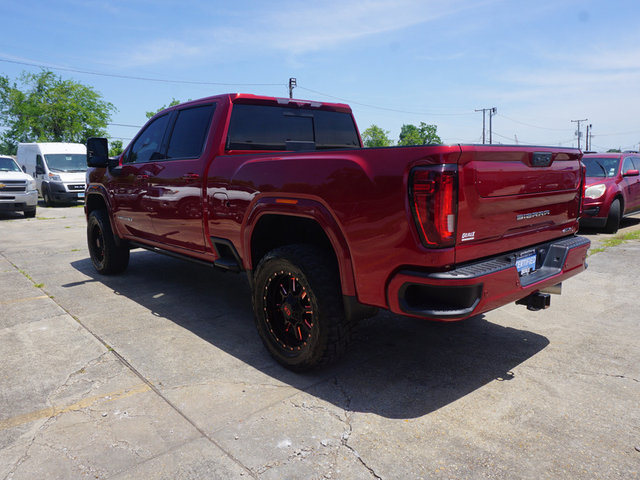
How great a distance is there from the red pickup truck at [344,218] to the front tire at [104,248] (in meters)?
1.53

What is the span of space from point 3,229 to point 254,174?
1067cm

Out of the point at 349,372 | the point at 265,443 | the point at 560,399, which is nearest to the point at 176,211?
the point at 349,372

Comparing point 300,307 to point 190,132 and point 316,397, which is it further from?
point 190,132

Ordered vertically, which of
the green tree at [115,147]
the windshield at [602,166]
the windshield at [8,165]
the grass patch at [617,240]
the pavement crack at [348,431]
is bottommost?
the pavement crack at [348,431]

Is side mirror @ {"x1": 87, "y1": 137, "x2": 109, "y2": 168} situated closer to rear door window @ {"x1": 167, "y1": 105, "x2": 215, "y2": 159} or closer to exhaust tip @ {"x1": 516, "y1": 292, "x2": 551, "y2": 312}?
rear door window @ {"x1": 167, "y1": 105, "x2": 215, "y2": 159}

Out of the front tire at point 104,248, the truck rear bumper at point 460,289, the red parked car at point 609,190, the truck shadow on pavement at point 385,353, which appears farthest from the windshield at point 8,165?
the red parked car at point 609,190

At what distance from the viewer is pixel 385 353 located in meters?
3.59

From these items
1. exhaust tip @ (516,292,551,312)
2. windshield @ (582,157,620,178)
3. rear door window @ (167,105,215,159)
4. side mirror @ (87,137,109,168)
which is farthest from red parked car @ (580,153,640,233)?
side mirror @ (87,137,109,168)

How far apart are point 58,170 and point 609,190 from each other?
58.2 feet

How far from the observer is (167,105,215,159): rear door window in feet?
13.9

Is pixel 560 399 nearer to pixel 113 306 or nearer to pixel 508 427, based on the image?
pixel 508 427

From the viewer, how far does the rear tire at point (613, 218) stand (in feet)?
30.7

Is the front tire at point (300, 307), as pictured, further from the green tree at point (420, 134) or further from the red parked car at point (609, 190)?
the green tree at point (420, 134)

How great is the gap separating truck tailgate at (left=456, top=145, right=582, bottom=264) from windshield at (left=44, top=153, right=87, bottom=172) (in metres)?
18.5
